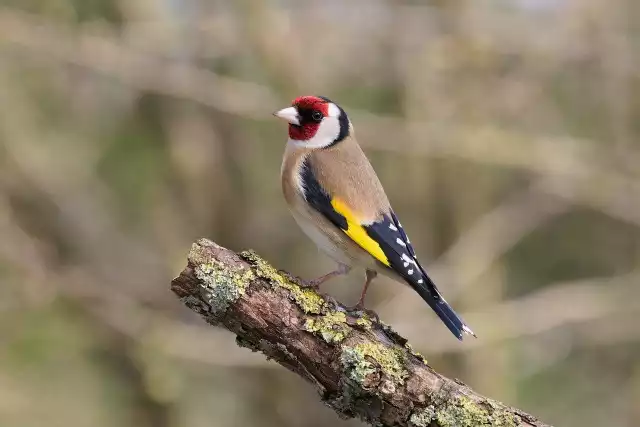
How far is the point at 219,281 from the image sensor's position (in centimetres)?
193

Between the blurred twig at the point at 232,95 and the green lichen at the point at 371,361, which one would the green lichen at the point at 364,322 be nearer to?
the green lichen at the point at 371,361

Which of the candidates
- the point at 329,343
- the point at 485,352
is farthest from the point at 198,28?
the point at 329,343

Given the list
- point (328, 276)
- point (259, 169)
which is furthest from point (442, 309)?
point (259, 169)

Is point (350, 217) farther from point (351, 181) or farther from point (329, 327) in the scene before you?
point (329, 327)

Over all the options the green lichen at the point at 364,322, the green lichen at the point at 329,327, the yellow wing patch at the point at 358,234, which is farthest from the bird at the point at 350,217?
the green lichen at the point at 329,327

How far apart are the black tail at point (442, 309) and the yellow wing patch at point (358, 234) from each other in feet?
0.50

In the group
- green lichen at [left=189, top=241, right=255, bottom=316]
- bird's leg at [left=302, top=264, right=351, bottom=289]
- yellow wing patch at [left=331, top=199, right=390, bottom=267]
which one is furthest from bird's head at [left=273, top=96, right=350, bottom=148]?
green lichen at [left=189, top=241, right=255, bottom=316]

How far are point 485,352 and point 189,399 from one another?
2.25m

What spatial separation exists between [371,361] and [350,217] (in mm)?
908

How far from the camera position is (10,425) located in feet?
17.8

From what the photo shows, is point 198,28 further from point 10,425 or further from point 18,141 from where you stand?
point 10,425

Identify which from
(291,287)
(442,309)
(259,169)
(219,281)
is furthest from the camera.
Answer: (259,169)

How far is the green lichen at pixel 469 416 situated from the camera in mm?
1956

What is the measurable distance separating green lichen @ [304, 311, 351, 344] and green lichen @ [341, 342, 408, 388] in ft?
0.14
